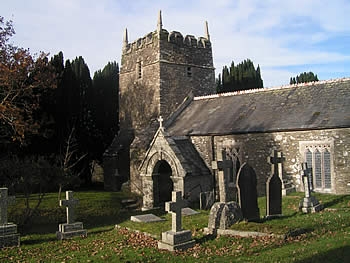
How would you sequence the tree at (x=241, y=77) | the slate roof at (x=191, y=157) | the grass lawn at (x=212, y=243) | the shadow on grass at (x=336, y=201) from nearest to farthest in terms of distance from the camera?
the grass lawn at (x=212, y=243)
the shadow on grass at (x=336, y=201)
the slate roof at (x=191, y=157)
the tree at (x=241, y=77)

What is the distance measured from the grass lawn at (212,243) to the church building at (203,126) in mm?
2892

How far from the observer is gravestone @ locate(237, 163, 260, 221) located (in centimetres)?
1143

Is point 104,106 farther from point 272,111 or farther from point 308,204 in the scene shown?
point 308,204

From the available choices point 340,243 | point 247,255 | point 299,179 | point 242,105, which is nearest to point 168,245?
point 247,255

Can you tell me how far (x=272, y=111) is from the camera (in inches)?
790

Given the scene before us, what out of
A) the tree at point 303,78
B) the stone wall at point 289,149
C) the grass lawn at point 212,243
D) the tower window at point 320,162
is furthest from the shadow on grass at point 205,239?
the tree at point 303,78

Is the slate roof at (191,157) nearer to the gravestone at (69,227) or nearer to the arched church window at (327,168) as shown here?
the arched church window at (327,168)

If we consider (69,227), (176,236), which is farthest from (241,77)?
(176,236)

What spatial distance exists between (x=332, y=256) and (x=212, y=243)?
3.16 metres

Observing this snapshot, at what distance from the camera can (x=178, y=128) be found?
76.6 ft

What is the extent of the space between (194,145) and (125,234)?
10.2 m

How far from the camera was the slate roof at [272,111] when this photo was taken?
58.2ft

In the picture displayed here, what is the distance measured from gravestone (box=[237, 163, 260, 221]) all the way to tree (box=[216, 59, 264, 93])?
27505 mm

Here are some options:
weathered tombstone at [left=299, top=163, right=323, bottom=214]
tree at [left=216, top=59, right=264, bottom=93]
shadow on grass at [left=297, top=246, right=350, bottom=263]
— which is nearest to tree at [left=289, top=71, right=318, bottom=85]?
tree at [left=216, top=59, right=264, bottom=93]
